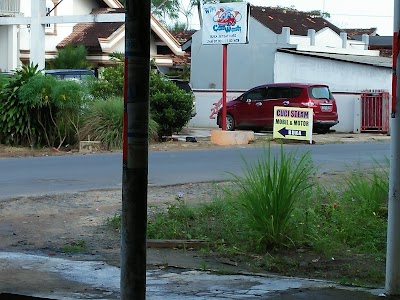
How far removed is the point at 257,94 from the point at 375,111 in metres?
5.17

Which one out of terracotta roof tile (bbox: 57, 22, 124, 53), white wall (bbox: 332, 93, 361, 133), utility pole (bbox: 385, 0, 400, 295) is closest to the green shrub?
white wall (bbox: 332, 93, 361, 133)

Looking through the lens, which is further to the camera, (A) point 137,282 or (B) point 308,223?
(B) point 308,223

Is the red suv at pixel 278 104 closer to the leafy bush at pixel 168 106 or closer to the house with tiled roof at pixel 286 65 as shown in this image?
the house with tiled roof at pixel 286 65

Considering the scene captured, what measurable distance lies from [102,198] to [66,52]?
2458cm

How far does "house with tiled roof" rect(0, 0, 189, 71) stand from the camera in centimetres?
3688

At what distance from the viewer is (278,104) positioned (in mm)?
29766

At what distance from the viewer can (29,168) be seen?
54.5 feet

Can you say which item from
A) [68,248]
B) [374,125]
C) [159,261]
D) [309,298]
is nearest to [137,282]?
[309,298]

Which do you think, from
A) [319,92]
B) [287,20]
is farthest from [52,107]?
[287,20]

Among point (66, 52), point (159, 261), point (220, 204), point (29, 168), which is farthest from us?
point (66, 52)

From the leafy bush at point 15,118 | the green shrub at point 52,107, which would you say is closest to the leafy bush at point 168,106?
A: the green shrub at point 52,107

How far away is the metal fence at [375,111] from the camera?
3225 centimetres

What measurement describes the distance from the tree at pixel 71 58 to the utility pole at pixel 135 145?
31687 millimetres

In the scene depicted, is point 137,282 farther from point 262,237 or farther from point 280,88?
point 280,88
